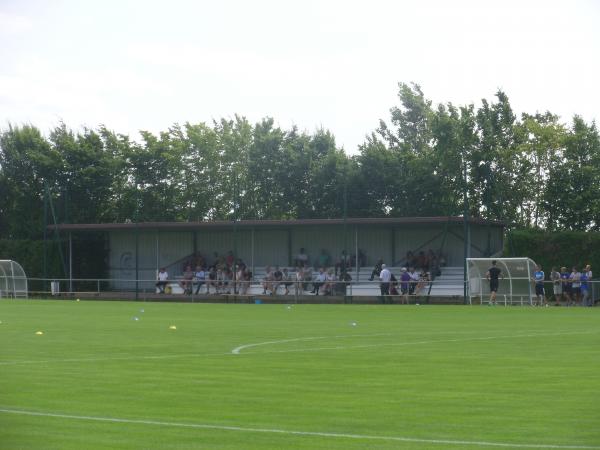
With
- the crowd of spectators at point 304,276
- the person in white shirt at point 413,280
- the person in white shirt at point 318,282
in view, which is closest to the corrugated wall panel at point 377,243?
the crowd of spectators at point 304,276

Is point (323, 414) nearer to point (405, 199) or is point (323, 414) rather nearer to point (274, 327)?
point (274, 327)

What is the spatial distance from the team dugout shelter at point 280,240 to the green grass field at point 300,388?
28734 mm

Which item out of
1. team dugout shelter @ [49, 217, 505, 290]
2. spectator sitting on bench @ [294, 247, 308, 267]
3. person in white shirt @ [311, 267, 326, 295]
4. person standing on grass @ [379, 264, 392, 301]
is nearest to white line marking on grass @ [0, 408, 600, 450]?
person standing on grass @ [379, 264, 392, 301]

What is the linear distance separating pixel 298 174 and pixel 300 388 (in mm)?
57594

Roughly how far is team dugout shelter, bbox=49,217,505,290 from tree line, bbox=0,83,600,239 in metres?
1.55

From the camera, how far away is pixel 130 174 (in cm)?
7325

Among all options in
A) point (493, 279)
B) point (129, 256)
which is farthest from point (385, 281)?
point (129, 256)

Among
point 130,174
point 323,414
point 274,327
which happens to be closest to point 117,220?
point 130,174

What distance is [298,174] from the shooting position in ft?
236

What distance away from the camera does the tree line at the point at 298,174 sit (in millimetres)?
62188

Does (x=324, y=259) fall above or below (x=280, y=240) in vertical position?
below

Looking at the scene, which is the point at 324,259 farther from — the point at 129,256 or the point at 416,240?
the point at 129,256

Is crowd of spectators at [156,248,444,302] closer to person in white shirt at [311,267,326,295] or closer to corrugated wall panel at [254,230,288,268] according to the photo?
person in white shirt at [311,267,326,295]

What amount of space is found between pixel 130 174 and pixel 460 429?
63.3 m
